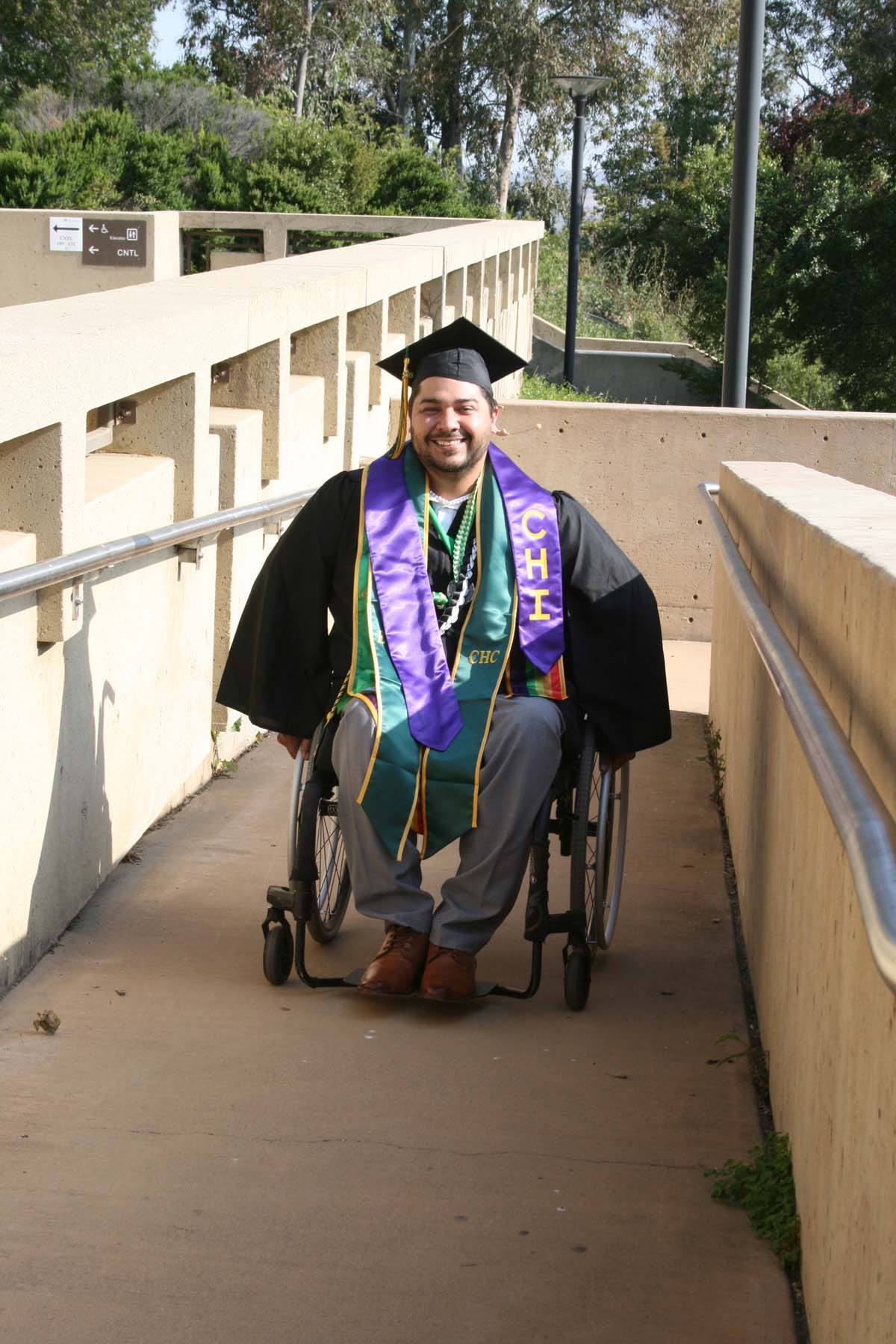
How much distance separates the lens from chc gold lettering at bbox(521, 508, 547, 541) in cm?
412

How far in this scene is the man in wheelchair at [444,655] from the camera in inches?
152

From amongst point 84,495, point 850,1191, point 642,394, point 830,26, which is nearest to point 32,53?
point 642,394

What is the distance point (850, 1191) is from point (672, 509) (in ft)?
22.6

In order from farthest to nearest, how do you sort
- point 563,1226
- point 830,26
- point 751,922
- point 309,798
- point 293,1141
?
1. point 830,26
2. point 751,922
3. point 309,798
4. point 293,1141
5. point 563,1226

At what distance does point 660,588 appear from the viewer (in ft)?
29.7

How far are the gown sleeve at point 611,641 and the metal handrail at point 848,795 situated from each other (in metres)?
0.86

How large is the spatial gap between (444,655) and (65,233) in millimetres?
14286

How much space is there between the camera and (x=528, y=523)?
163 inches

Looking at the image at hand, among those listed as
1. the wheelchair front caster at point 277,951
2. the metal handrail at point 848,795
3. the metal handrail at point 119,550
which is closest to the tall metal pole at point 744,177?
the metal handrail at point 119,550

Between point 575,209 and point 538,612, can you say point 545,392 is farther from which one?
point 538,612

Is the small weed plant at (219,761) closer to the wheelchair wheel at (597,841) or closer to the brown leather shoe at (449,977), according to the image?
the wheelchair wheel at (597,841)

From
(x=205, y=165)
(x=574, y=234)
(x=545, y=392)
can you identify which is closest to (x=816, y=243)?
(x=574, y=234)

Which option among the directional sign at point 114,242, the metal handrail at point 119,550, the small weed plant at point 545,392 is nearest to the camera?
the metal handrail at point 119,550

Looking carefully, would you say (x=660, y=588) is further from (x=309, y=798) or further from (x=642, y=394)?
(x=642, y=394)
